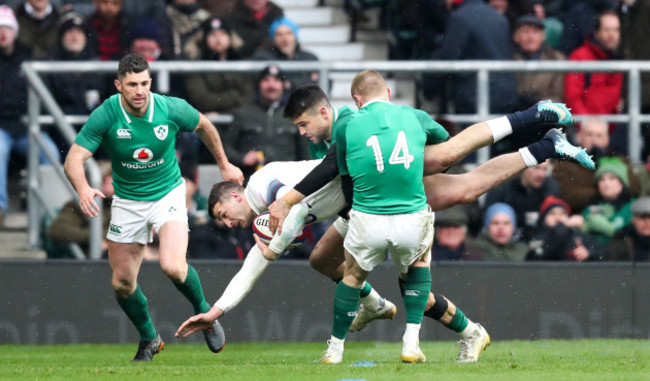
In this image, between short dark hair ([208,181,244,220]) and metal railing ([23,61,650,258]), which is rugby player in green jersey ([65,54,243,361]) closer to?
short dark hair ([208,181,244,220])

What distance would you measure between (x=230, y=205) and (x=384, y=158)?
155cm

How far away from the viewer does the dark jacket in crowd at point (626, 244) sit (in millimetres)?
13312

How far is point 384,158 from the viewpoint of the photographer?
9148 mm

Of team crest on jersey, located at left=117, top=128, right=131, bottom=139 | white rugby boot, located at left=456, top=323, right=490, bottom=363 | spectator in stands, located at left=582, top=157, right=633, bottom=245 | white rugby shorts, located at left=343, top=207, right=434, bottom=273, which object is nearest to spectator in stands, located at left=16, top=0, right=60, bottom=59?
team crest on jersey, located at left=117, top=128, right=131, bottom=139

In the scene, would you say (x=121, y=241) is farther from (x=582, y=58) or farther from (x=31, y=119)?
(x=582, y=58)

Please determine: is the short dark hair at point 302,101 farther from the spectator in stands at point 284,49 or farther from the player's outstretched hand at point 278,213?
the spectator in stands at point 284,49

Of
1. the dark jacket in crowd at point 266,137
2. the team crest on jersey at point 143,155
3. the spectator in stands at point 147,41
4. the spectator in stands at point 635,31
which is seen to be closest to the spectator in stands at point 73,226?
the dark jacket in crowd at point 266,137

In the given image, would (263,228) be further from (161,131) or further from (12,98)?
(12,98)

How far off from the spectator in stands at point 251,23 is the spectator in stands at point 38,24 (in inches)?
75.4

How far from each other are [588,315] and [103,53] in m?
5.68

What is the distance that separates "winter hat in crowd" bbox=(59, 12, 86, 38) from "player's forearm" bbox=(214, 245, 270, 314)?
15.7 ft

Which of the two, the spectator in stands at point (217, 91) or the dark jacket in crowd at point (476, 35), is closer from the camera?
the spectator in stands at point (217, 91)

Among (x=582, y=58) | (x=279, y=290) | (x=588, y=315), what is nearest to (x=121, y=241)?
(x=279, y=290)

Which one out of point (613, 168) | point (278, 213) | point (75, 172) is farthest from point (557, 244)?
point (75, 172)
